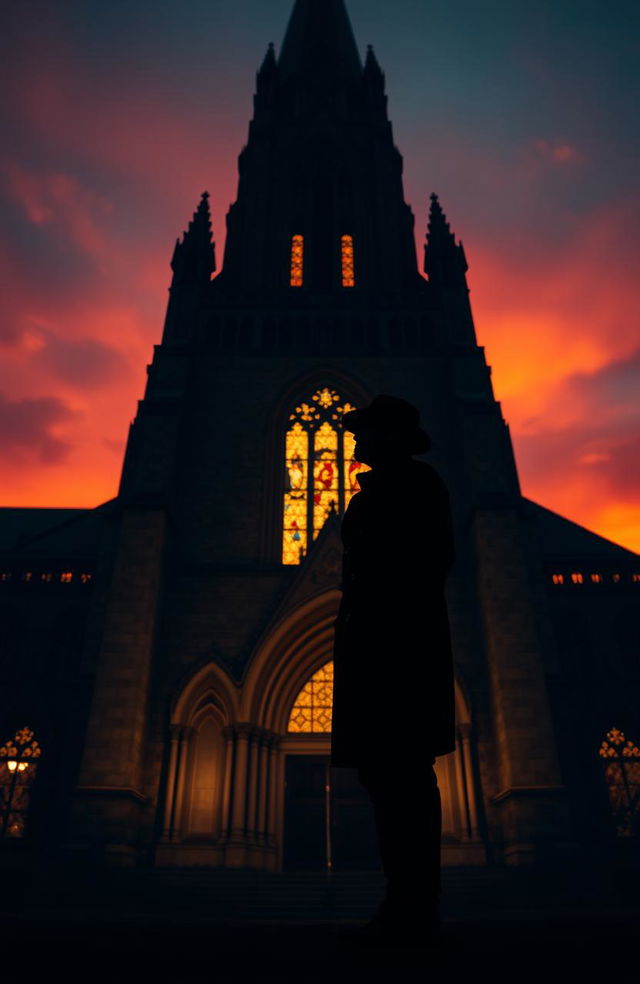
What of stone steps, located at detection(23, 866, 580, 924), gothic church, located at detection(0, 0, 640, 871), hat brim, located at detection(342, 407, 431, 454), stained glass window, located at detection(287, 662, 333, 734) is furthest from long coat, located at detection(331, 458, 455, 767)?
stained glass window, located at detection(287, 662, 333, 734)

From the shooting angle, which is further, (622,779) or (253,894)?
(622,779)

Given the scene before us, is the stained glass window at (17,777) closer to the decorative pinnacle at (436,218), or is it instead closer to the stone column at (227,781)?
the stone column at (227,781)

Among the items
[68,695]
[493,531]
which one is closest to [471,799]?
[493,531]

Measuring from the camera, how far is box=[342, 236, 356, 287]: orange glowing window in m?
24.7

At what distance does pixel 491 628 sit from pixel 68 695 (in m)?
10.6

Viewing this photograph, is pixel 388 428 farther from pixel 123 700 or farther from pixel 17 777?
pixel 17 777

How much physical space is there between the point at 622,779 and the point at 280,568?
32.2ft

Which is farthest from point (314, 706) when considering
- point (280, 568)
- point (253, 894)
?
point (253, 894)

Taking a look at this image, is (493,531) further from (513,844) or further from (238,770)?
(238,770)

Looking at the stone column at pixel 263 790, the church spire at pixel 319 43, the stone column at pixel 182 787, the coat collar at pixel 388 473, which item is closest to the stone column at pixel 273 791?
the stone column at pixel 263 790

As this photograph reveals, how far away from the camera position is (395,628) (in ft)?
9.36

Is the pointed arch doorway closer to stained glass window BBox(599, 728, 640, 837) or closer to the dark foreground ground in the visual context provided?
stained glass window BBox(599, 728, 640, 837)

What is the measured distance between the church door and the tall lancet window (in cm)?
525

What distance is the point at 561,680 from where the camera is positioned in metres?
15.5
